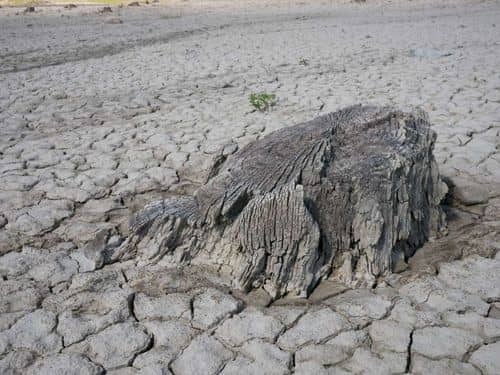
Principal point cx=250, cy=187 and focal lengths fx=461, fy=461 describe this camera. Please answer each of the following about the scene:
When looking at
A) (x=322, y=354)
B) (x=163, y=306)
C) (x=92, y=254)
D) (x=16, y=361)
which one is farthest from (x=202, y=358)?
(x=92, y=254)

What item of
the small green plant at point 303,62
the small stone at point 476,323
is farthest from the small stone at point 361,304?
the small green plant at point 303,62

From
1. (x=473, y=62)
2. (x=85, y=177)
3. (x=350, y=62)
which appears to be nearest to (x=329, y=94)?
(x=350, y=62)

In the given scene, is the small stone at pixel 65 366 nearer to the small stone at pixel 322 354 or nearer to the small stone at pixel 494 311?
the small stone at pixel 322 354

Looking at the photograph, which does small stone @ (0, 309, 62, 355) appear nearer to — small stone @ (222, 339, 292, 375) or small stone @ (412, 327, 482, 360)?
small stone @ (222, 339, 292, 375)

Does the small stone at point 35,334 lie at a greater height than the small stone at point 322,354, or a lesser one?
greater

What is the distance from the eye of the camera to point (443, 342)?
192 cm

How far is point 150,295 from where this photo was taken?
228 centimetres

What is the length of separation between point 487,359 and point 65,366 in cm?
168

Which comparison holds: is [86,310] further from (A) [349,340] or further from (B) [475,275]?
(B) [475,275]

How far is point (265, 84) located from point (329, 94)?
103 centimetres

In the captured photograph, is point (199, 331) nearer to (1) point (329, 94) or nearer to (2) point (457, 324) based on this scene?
(2) point (457, 324)

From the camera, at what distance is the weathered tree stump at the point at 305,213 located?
Result: 2.24 metres

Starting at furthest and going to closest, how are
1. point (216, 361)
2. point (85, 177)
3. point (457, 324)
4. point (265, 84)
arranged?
1. point (265, 84)
2. point (85, 177)
3. point (457, 324)
4. point (216, 361)

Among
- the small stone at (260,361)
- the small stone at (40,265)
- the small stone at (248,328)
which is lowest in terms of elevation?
the small stone at (260,361)
